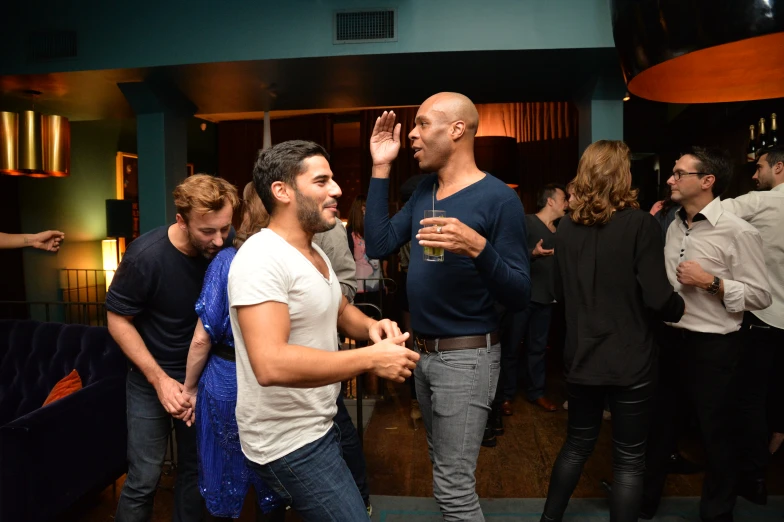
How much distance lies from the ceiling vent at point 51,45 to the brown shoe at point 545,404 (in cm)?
477

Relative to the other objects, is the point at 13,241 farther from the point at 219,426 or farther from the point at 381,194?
the point at 381,194

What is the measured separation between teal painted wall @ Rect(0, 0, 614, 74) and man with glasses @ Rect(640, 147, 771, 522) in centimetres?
231

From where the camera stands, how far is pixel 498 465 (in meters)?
3.31

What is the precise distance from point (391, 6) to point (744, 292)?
3.32 meters

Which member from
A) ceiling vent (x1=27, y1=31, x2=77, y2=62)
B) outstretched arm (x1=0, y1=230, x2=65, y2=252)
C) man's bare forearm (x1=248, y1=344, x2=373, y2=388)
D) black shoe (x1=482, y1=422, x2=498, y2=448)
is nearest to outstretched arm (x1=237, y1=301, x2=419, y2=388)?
man's bare forearm (x1=248, y1=344, x2=373, y2=388)

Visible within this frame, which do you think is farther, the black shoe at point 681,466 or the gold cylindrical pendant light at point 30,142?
the gold cylindrical pendant light at point 30,142

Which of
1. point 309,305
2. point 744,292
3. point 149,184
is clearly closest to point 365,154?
point 149,184

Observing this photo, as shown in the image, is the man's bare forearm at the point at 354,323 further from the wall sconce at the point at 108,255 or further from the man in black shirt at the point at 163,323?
the wall sconce at the point at 108,255

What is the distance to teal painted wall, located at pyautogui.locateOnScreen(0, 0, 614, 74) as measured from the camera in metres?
4.38

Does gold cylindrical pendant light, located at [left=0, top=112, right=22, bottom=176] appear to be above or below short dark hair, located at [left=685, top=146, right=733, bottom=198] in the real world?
above

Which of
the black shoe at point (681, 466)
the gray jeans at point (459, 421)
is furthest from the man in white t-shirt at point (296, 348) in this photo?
the black shoe at point (681, 466)

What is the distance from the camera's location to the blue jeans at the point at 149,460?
2088 mm

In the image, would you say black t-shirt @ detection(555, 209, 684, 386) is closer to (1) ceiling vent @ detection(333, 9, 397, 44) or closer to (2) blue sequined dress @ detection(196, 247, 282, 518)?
(2) blue sequined dress @ detection(196, 247, 282, 518)

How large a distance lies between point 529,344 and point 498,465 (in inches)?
49.5
